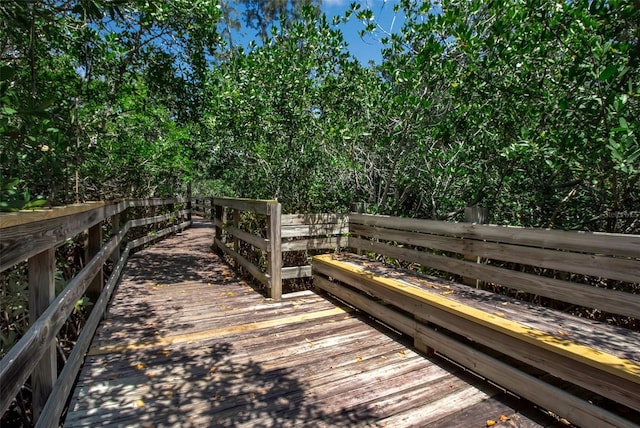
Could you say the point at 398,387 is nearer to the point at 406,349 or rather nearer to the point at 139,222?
the point at 406,349

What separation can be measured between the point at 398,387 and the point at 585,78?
3.02 m

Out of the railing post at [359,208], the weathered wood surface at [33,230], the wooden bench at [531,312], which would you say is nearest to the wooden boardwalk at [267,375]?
the wooden bench at [531,312]

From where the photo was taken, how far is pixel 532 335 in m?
2.32

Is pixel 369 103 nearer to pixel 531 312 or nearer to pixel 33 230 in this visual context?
pixel 531 312

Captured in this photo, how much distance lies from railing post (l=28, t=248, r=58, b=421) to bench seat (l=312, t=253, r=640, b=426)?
259 centimetres

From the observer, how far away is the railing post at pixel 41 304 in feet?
5.83

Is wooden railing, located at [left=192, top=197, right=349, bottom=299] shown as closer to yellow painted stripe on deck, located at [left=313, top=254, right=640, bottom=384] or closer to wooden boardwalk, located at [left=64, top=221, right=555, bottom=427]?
wooden boardwalk, located at [left=64, top=221, right=555, bottom=427]

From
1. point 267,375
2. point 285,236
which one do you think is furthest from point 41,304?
point 285,236

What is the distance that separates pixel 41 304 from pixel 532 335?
2.79m

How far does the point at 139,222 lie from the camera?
7320mm

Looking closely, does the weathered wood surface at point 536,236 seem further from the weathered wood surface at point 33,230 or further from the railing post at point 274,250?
the weathered wood surface at point 33,230

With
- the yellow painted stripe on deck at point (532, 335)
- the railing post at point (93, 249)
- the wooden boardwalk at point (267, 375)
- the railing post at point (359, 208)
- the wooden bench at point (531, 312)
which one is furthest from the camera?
the railing post at point (359, 208)

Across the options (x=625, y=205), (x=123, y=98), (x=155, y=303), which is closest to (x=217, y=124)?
(x=123, y=98)

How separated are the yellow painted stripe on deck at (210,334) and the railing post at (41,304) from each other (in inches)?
55.4
